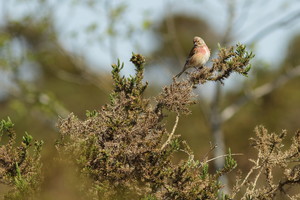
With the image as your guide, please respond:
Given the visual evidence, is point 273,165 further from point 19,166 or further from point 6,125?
point 6,125

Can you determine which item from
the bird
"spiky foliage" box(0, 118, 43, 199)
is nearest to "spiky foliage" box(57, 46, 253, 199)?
"spiky foliage" box(0, 118, 43, 199)

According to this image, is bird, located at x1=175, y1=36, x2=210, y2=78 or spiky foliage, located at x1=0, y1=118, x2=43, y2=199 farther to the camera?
bird, located at x1=175, y1=36, x2=210, y2=78

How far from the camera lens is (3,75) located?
82.5 feet

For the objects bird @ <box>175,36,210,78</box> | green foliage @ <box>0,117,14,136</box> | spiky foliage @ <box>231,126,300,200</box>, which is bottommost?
spiky foliage @ <box>231,126,300,200</box>

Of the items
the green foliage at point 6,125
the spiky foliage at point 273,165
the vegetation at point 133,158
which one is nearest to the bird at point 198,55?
→ the vegetation at point 133,158

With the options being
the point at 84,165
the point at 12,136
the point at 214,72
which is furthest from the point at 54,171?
the point at 214,72

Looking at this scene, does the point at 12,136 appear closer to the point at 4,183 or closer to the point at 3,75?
the point at 4,183

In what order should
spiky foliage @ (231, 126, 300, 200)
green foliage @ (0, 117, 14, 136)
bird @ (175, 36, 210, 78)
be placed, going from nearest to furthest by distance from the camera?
spiky foliage @ (231, 126, 300, 200) → green foliage @ (0, 117, 14, 136) → bird @ (175, 36, 210, 78)

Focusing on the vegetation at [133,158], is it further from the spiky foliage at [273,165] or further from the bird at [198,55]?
the bird at [198,55]

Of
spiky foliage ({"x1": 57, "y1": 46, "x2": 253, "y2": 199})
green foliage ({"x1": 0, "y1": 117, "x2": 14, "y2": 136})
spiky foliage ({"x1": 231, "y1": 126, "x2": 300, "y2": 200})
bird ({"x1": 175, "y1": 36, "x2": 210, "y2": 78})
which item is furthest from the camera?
bird ({"x1": 175, "y1": 36, "x2": 210, "y2": 78})

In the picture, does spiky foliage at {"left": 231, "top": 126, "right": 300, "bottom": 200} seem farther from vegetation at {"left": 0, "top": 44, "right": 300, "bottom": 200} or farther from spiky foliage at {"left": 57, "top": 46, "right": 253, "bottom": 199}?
spiky foliage at {"left": 57, "top": 46, "right": 253, "bottom": 199}

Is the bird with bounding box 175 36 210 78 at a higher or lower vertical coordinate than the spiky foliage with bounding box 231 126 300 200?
higher

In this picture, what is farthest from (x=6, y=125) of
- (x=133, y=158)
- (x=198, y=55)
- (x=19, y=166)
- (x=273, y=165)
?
(x=198, y=55)

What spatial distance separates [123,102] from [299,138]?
1309mm
